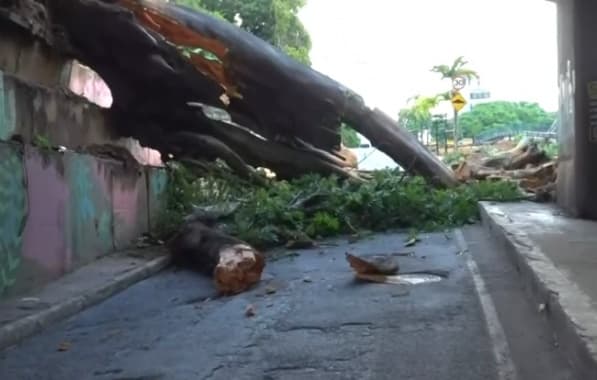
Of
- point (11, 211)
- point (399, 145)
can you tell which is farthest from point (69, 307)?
point (399, 145)

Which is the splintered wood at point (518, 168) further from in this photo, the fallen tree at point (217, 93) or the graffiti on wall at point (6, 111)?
the graffiti on wall at point (6, 111)

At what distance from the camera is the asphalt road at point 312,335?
516 cm

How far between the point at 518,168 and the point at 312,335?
13.9m

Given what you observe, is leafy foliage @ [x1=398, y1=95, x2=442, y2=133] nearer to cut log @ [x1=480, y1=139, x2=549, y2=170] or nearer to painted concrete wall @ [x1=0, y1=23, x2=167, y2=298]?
cut log @ [x1=480, y1=139, x2=549, y2=170]

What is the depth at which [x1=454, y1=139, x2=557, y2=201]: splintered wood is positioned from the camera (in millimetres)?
17380

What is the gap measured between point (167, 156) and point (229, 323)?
9718 millimetres

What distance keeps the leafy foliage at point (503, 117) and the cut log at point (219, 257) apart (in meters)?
46.6

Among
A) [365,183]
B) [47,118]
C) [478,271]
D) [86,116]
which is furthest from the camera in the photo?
[365,183]

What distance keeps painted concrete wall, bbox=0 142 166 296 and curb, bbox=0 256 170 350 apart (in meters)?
0.74

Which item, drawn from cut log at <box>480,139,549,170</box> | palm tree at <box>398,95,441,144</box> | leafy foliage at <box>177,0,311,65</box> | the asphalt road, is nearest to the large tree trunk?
cut log at <box>480,139,549,170</box>

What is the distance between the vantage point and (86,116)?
13.4 meters

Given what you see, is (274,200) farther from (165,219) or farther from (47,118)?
(47,118)

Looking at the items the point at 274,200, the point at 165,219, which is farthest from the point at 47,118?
the point at 274,200

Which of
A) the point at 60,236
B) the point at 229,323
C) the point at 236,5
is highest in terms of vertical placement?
the point at 236,5
